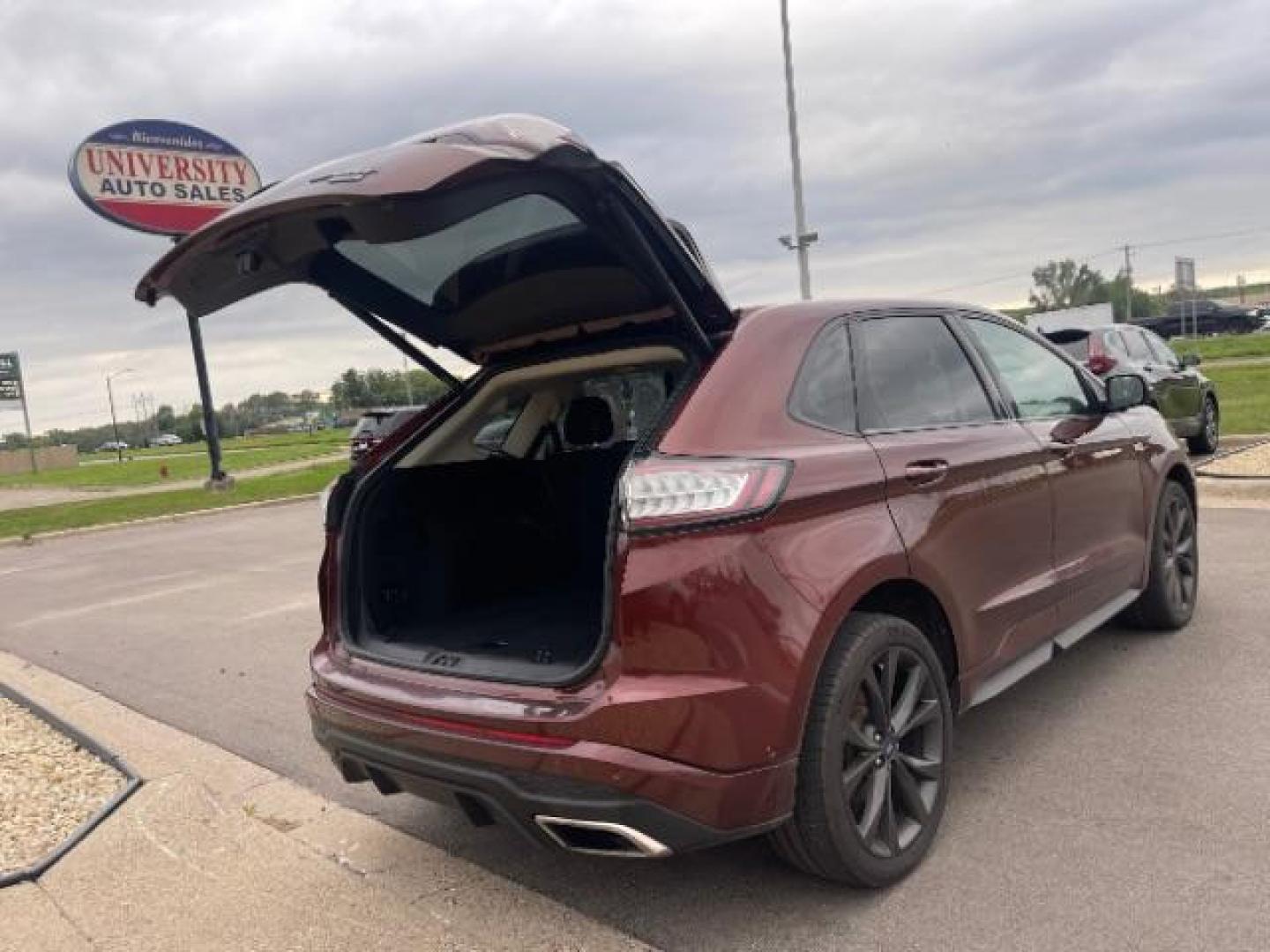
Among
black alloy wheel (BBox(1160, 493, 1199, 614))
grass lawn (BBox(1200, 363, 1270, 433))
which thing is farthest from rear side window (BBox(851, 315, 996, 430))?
grass lawn (BBox(1200, 363, 1270, 433))

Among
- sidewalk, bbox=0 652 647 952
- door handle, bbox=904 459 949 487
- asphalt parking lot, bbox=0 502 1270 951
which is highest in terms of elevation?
door handle, bbox=904 459 949 487

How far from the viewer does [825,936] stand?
2660mm

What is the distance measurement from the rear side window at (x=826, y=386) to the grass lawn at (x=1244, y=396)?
439 inches

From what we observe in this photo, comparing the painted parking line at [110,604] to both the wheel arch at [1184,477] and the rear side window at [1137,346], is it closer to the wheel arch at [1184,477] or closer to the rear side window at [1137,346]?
the wheel arch at [1184,477]

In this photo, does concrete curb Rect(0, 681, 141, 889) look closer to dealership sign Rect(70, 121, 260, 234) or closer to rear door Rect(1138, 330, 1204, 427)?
rear door Rect(1138, 330, 1204, 427)

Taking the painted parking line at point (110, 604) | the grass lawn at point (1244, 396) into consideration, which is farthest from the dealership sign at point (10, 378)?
the grass lawn at point (1244, 396)

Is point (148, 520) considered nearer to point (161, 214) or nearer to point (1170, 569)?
point (161, 214)

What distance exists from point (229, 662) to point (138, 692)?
584 mm

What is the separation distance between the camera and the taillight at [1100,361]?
9.91 metres

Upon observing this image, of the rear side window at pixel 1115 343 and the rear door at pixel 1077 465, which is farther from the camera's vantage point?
the rear side window at pixel 1115 343

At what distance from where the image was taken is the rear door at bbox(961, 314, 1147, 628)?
3855 mm

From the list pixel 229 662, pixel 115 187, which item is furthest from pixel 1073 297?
pixel 229 662

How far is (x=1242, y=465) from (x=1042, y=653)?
6.86m

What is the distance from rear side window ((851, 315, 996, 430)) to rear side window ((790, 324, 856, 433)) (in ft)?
0.19
